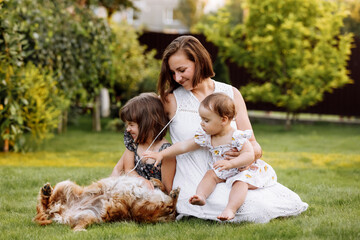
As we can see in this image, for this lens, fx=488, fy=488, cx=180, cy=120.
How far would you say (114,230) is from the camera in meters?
2.87

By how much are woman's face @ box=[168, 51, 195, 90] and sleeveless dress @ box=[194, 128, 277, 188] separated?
0.38 m

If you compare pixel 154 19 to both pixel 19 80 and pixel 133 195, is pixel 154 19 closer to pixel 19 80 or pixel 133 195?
pixel 19 80

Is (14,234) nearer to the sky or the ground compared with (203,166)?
nearer to the ground

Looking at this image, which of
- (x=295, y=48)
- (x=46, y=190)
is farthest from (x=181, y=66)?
(x=295, y=48)

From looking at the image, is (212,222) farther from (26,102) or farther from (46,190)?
(26,102)

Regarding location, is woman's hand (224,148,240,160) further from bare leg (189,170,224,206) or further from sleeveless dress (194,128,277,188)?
bare leg (189,170,224,206)

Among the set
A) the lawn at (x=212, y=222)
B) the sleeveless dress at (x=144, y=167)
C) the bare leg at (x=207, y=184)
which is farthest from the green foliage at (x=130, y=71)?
the bare leg at (x=207, y=184)

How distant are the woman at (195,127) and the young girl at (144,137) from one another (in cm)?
8

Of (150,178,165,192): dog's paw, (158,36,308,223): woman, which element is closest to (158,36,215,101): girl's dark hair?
(158,36,308,223): woman

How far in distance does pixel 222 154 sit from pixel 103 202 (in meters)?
0.81

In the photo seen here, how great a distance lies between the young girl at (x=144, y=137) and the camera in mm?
3297

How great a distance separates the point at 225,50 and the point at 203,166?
306 inches

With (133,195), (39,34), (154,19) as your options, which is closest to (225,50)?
(39,34)

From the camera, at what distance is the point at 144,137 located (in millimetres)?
3312
